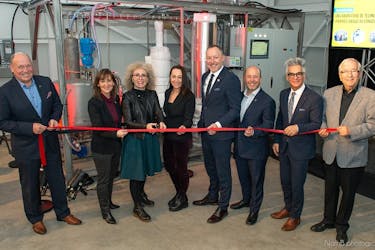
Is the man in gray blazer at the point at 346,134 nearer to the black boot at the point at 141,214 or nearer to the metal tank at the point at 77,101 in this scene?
the black boot at the point at 141,214

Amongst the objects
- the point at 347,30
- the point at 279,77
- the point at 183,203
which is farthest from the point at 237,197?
the point at 347,30

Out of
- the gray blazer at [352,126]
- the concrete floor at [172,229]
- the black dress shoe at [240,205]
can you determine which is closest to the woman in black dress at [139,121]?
the concrete floor at [172,229]

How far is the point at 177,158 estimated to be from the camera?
3541 millimetres

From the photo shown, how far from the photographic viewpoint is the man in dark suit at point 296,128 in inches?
118

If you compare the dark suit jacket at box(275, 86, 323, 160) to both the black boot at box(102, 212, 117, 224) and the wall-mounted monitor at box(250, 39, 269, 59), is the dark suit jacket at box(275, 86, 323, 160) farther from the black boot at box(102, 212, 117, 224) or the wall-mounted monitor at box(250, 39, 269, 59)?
the wall-mounted monitor at box(250, 39, 269, 59)

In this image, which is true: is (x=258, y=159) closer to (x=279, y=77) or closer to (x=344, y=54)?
(x=279, y=77)

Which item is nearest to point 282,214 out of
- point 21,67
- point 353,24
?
point 21,67

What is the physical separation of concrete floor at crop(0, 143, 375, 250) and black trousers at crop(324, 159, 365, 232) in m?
0.17

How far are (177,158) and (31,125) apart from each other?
1359mm

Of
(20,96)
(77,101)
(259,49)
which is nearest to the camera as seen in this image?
(20,96)

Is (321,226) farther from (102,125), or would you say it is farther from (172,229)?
(102,125)

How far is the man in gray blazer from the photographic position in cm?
282

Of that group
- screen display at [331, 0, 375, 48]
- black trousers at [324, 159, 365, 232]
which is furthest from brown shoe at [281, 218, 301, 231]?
screen display at [331, 0, 375, 48]

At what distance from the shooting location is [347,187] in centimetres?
299
